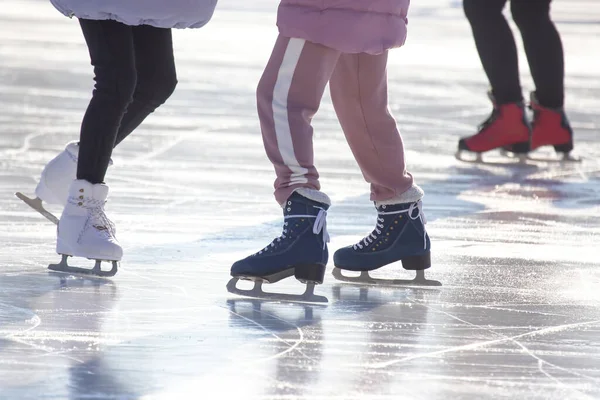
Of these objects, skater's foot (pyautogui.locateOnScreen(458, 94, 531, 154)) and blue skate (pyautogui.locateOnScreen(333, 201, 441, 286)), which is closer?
blue skate (pyautogui.locateOnScreen(333, 201, 441, 286))

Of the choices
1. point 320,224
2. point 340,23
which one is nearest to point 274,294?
point 320,224

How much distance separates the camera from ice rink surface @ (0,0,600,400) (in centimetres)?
297

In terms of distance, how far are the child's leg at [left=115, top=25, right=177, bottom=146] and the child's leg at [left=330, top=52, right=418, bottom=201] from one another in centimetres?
50

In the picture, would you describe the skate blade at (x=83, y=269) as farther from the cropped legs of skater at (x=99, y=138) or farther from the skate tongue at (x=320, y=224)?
the skate tongue at (x=320, y=224)

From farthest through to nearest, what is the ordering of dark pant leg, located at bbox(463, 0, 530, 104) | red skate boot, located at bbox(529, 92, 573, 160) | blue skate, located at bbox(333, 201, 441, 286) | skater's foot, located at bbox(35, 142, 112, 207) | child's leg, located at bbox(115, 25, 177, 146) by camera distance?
red skate boot, located at bbox(529, 92, 573, 160) < dark pant leg, located at bbox(463, 0, 530, 104) < skater's foot, located at bbox(35, 142, 112, 207) < child's leg, located at bbox(115, 25, 177, 146) < blue skate, located at bbox(333, 201, 441, 286)

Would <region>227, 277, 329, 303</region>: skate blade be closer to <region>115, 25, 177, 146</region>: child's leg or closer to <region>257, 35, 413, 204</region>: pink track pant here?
<region>257, 35, 413, 204</region>: pink track pant

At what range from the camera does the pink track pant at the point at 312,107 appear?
3.81 meters

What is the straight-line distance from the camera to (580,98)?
31.2 feet

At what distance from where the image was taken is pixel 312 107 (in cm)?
387

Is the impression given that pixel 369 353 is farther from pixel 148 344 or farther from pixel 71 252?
pixel 71 252

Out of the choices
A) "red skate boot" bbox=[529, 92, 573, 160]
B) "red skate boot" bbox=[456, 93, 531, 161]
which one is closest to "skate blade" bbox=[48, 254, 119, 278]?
"red skate boot" bbox=[456, 93, 531, 161]

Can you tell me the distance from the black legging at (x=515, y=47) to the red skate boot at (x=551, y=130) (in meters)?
0.03

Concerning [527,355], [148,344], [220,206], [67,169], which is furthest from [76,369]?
[220,206]

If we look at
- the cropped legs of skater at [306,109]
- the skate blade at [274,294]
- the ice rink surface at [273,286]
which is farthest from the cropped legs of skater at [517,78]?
the skate blade at [274,294]
